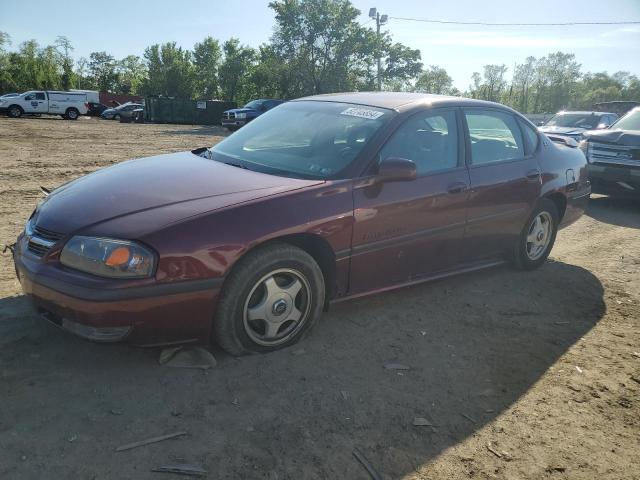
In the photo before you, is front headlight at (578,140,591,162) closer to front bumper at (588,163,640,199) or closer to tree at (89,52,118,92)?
front bumper at (588,163,640,199)

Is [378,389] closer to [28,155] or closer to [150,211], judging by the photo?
[150,211]

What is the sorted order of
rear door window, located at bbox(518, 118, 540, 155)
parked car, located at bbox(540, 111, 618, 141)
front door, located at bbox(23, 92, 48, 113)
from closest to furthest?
rear door window, located at bbox(518, 118, 540, 155) < parked car, located at bbox(540, 111, 618, 141) < front door, located at bbox(23, 92, 48, 113)

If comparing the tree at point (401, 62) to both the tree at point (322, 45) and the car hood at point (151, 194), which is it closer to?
the tree at point (322, 45)

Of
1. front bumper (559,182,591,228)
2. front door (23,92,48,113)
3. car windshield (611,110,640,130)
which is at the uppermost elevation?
front door (23,92,48,113)

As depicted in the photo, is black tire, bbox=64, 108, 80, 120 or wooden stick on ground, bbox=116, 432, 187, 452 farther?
black tire, bbox=64, 108, 80, 120

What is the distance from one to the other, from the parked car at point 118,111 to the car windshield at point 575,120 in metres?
31.2

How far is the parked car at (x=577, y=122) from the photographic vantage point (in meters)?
12.6

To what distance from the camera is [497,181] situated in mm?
4285

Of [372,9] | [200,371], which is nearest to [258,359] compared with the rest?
[200,371]

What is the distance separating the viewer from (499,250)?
458cm

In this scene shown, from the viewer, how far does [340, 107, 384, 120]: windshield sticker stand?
3.74 metres

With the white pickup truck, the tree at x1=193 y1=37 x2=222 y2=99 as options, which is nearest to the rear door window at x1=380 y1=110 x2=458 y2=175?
the white pickup truck

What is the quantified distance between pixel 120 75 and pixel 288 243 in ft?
294

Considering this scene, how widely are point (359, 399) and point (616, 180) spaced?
7332 millimetres
